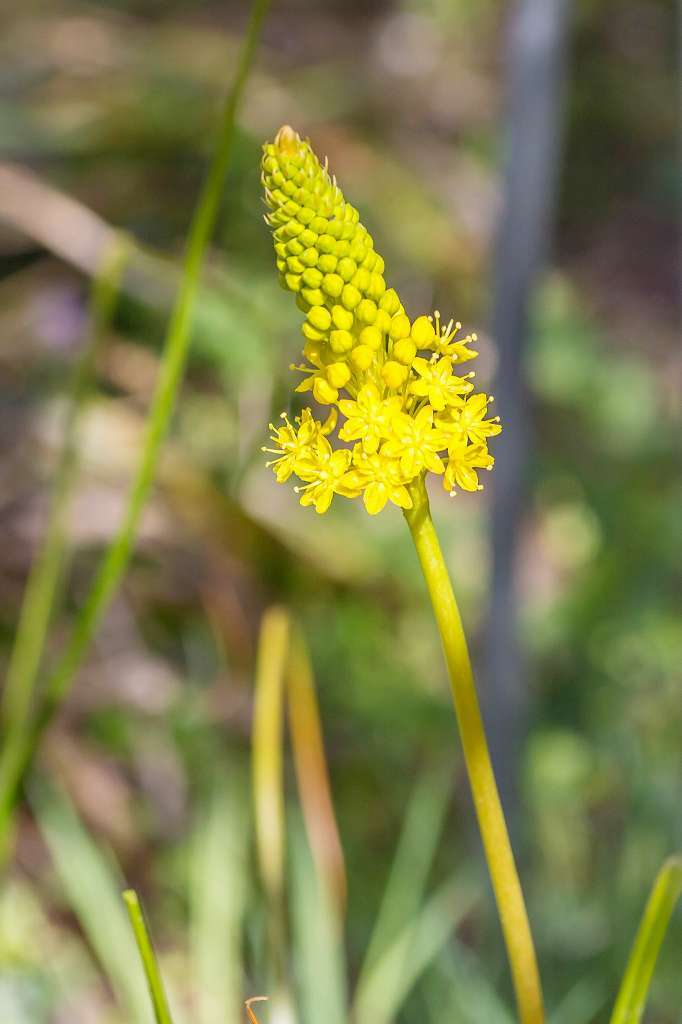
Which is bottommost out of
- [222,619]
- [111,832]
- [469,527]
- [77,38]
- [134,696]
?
[111,832]

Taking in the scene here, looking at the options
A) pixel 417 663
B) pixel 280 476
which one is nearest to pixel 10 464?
pixel 417 663

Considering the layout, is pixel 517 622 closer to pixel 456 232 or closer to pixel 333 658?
pixel 333 658

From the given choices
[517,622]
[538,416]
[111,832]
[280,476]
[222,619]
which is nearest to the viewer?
[280,476]

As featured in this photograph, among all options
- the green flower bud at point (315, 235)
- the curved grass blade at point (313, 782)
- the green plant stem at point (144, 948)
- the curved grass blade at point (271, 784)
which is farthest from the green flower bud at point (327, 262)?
the curved grass blade at point (313, 782)

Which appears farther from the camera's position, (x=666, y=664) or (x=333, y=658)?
(x=333, y=658)

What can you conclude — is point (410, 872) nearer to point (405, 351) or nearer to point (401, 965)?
point (401, 965)

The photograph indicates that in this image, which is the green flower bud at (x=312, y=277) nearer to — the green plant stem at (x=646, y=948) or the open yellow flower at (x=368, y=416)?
the open yellow flower at (x=368, y=416)
